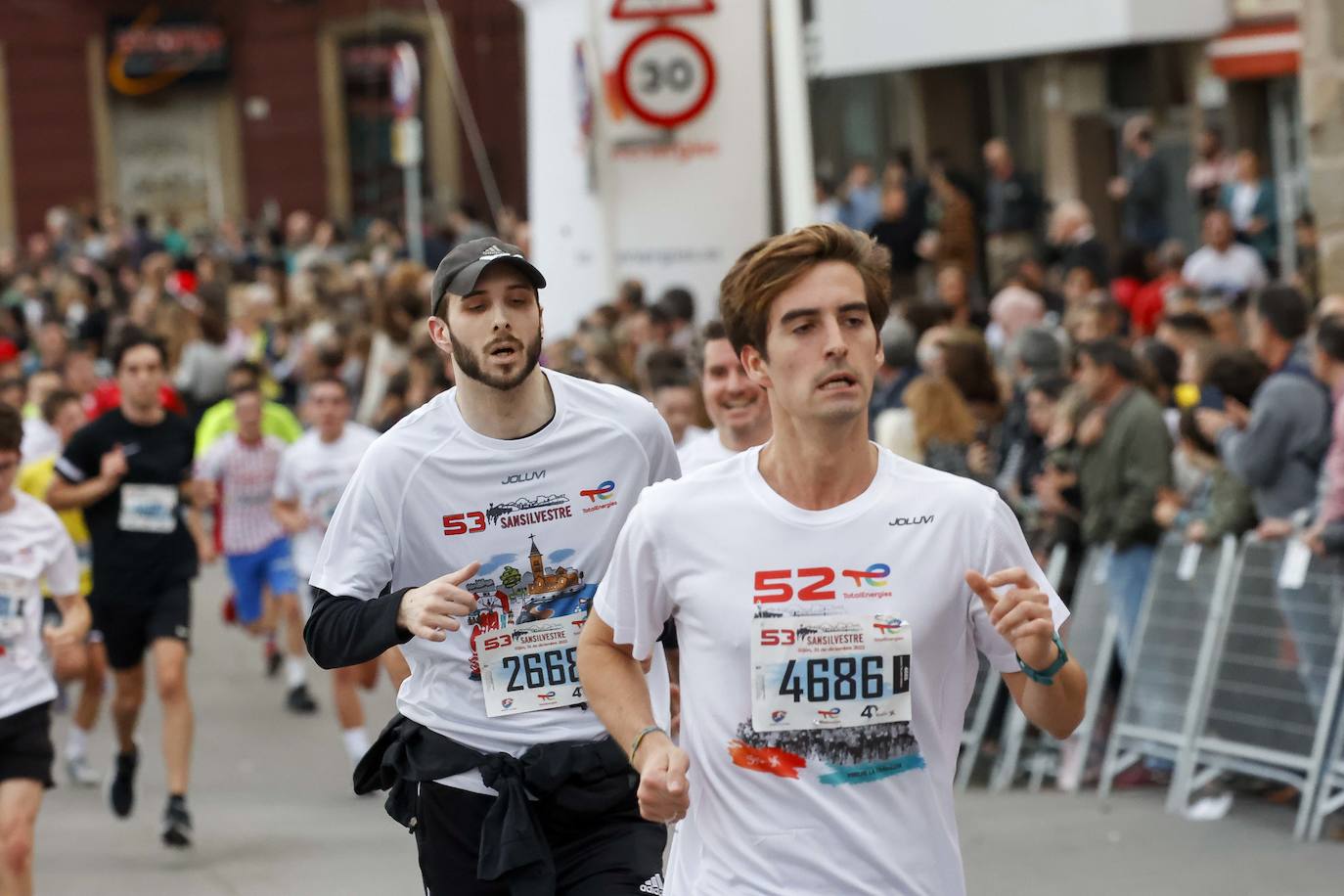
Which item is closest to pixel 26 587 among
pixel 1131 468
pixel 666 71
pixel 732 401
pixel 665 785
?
pixel 732 401

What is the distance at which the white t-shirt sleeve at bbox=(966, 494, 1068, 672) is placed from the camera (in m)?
3.93

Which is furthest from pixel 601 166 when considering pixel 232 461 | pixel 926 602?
pixel 926 602

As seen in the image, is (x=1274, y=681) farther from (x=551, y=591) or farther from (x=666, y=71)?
(x=666, y=71)

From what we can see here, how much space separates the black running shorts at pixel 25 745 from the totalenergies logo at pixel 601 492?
9.59 ft

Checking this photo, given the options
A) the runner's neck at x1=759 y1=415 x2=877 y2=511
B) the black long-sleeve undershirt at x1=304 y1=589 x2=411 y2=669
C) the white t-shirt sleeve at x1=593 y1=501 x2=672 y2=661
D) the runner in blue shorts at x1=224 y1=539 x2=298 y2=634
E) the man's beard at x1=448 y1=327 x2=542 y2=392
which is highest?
the man's beard at x1=448 y1=327 x2=542 y2=392

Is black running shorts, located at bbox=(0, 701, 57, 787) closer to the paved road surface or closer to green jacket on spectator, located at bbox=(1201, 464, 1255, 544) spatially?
the paved road surface

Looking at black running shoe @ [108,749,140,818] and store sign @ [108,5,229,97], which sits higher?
store sign @ [108,5,229,97]

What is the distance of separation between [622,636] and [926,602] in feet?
1.84

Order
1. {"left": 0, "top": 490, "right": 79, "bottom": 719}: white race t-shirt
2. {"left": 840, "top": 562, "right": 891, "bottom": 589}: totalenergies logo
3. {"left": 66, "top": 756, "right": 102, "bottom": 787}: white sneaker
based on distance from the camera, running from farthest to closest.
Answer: {"left": 66, "top": 756, "right": 102, "bottom": 787}: white sneaker → {"left": 0, "top": 490, "right": 79, "bottom": 719}: white race t-shirt → {"left": 840, "top": 562, "right": 891, "bottom": 589}: totalenergies logo

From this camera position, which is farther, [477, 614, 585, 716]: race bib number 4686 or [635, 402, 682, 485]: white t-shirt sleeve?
[635, 402, 682, 485]: white t-shirt sleeve

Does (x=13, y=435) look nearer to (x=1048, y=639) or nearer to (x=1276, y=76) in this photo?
(x=1048, y=639)

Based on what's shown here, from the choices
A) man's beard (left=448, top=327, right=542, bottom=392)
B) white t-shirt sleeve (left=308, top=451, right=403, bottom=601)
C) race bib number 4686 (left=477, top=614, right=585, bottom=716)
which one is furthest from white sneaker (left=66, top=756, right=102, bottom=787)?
man's beard (left=448, top=327, right=542, bottom=392)

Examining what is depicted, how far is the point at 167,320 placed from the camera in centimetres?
2022

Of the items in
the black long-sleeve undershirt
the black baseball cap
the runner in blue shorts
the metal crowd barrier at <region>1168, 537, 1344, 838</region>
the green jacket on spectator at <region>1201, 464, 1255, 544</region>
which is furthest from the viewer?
the runner in blue shorts
